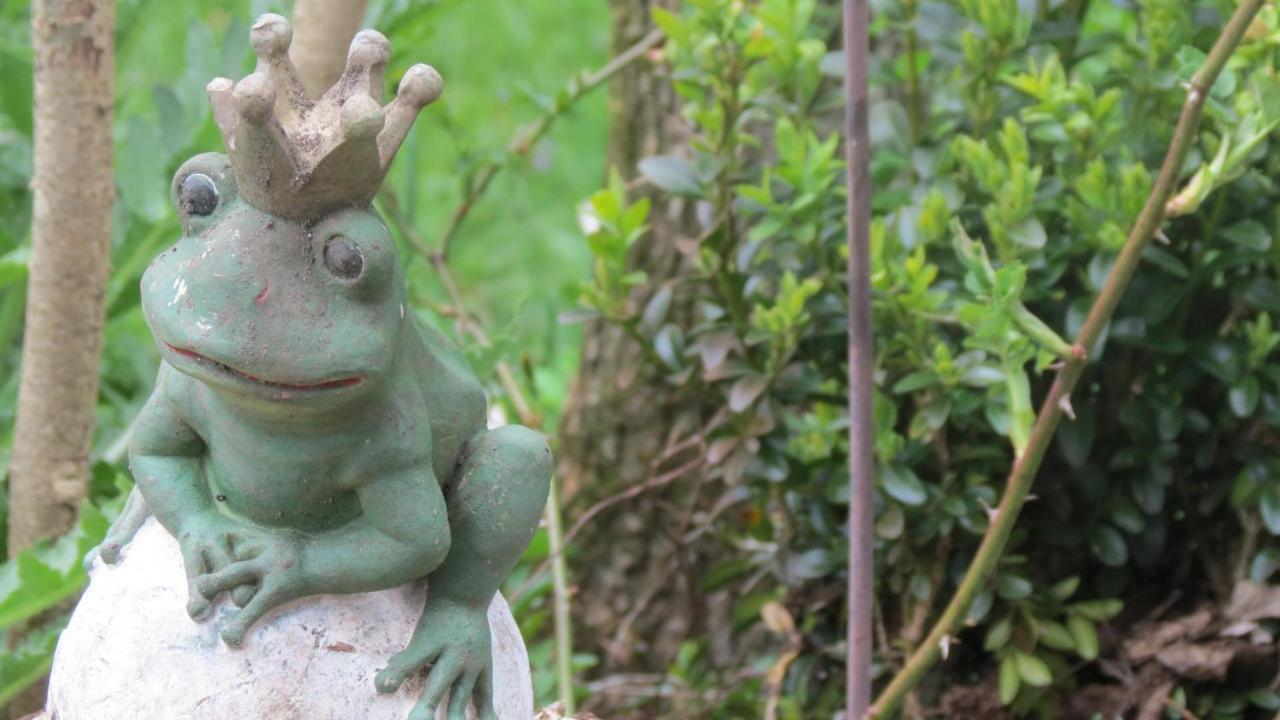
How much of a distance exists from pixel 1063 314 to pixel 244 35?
1.28 meters

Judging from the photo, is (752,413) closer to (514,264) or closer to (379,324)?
(379,324)

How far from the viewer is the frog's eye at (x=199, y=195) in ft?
4.36

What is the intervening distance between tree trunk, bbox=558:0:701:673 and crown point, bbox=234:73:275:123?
4.94ft

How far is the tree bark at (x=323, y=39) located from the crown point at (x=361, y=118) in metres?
0.76

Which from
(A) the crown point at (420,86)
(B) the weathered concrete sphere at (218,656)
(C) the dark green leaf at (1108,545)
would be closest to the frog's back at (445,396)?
(B) the weathered concrete sphere at (218,656)

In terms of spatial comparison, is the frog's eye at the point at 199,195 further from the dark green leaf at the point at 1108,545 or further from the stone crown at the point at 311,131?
the dark green leaf at the point at 1108,545

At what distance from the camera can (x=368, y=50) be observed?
133 centimetres

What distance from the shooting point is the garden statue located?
4.20 ft

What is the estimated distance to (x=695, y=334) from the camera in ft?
7.12

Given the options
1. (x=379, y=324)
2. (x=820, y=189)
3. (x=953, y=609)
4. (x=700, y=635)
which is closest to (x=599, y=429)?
(x=700, y=635)

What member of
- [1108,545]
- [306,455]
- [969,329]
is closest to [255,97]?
[306,455]

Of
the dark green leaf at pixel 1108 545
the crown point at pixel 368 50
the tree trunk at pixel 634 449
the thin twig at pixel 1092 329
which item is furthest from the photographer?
the tree trunk at pixel 634 449

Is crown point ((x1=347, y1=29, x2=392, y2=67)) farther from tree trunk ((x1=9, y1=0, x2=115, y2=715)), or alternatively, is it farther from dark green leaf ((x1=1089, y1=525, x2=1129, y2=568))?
dark green leaf ((x1=1089, y1=525, x2=1129, y2=568))

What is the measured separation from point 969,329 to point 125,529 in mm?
1040
